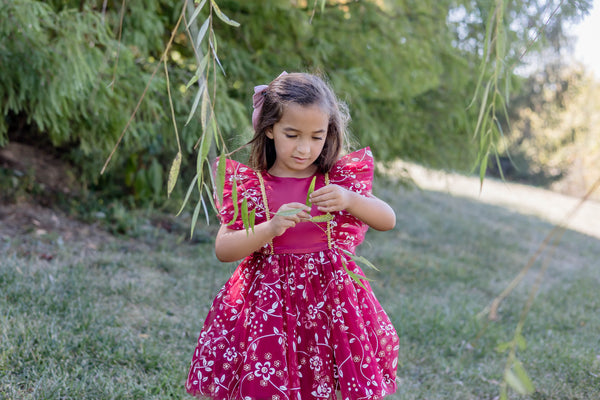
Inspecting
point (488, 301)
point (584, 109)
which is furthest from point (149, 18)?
point (584, 109)

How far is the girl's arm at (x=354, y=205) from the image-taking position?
1718mm

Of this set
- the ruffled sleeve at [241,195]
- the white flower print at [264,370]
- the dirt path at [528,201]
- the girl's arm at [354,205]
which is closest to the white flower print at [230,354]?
the white flower print at [264,370]

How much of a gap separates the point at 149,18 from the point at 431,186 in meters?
8.94

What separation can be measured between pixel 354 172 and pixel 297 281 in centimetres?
43

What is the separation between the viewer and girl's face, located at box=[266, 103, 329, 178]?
5.84 ft

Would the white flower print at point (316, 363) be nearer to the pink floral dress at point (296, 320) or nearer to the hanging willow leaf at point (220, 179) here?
the pink floral dress at point (296, 320)

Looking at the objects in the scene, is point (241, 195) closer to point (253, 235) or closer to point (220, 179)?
point (253, 235)

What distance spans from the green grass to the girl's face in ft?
4.05

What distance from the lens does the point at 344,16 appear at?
4.75 meters

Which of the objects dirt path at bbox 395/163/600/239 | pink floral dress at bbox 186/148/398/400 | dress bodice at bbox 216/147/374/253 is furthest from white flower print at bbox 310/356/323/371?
dirt path at bbox 395/163/600/239

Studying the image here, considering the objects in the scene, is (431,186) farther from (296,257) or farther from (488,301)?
(296,257)

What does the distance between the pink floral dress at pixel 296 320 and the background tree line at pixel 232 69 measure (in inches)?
34.7

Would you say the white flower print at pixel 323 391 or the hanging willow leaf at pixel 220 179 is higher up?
the hanging willow leaf at pixel 220 179

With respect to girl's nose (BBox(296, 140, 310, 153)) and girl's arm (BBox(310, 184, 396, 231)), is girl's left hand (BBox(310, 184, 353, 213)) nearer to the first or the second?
girl's arm (BBox(310, 184, 396, 231))
